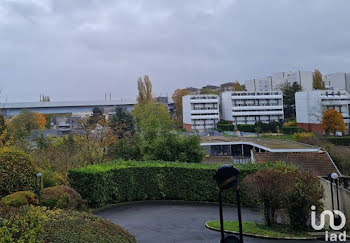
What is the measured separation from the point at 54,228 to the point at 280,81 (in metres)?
96.2

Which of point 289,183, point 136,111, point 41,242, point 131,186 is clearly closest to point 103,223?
point 41,242

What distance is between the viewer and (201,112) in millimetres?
64812

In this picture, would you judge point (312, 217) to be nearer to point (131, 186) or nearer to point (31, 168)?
point (131, 186)

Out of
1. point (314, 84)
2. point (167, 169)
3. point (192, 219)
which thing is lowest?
point (192, 219)

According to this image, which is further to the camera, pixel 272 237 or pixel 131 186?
pixel 131 186

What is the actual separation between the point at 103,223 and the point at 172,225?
14.2 feet

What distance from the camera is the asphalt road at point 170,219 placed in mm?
9864

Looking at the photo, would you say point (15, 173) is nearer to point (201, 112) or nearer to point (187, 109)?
point (201, 112)

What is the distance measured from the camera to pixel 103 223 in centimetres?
756

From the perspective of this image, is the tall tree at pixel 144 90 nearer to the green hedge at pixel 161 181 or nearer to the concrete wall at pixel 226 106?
the concrete wall at pixel 226 106

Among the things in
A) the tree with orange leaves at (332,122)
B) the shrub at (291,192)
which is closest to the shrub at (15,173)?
the shrub at (291,192)

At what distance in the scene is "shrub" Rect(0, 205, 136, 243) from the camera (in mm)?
5242

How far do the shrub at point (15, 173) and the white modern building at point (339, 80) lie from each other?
95.5m
